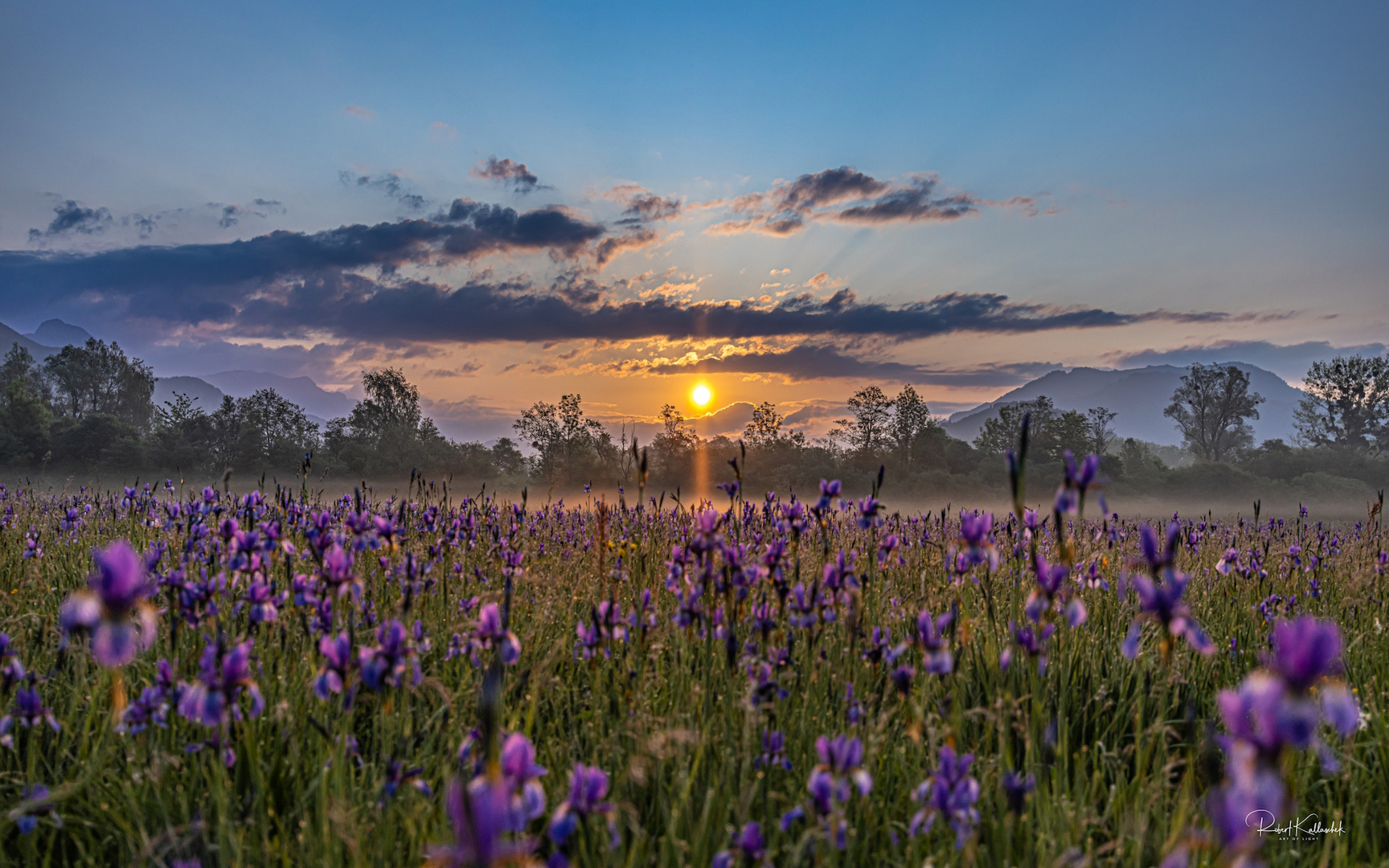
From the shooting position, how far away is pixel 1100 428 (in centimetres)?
5788

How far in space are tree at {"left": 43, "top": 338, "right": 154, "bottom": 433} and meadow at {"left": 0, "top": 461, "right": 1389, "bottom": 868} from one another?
8620cm

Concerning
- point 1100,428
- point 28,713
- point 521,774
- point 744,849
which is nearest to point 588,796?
point 521,774

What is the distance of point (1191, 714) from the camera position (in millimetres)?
1646

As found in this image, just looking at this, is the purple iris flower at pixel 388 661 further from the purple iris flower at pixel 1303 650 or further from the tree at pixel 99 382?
the tree at pixel 99 382

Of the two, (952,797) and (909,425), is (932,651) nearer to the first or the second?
(952,797)

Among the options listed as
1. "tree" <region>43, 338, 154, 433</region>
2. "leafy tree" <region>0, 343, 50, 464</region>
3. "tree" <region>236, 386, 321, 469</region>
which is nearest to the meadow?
"tree" <region>236, 386, 321, 469</region>

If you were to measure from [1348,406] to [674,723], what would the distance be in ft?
263

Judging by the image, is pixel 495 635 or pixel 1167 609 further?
pixel 495 635


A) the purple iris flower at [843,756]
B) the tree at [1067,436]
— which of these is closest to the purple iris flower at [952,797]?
the purple iris flower at [843,756]

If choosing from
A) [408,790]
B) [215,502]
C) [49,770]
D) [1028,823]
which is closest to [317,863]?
[408,790]

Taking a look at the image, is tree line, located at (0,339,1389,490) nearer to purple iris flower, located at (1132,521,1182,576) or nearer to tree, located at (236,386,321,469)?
tree, located at (236,386,321,469)

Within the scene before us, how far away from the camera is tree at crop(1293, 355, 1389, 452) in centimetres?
5578

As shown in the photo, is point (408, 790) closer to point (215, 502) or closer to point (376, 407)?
point (215, 502)

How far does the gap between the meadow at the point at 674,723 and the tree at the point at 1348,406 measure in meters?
74.4
